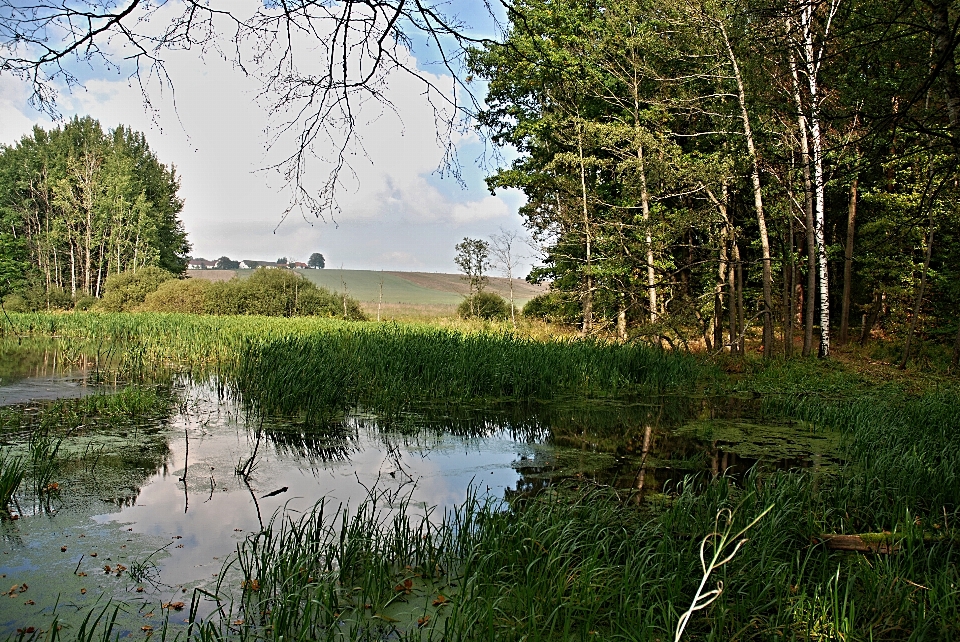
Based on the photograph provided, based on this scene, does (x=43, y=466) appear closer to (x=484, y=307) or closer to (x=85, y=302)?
(x=484, y=307)

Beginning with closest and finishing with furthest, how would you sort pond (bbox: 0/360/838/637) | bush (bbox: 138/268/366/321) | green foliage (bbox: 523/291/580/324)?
pond (bbox: 0/360/838/637), green foliage (bbox: 523/291/580/324), bush (bbox: 138/268/366/321)

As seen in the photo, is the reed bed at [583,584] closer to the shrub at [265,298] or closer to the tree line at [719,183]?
the tree line at [719,183]

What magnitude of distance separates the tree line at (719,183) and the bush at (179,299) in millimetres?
15482

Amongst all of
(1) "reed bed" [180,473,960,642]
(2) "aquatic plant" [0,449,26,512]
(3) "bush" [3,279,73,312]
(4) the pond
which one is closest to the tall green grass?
(4) the pond

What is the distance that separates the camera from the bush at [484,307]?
27195 millimetres

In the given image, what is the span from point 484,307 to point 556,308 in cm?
573

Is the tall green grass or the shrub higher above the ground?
the shrub

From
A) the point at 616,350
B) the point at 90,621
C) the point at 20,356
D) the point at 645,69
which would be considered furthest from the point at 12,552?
the point at 645,69

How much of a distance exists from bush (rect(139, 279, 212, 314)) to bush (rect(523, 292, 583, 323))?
1471cm

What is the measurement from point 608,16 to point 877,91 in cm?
897

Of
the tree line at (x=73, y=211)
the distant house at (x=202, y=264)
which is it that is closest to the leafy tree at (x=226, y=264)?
the distant house at (x=202, y=264)

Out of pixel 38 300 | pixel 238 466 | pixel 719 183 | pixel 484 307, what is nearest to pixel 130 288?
pixel 38 300

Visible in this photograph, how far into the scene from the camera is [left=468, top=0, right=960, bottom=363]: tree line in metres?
13.1

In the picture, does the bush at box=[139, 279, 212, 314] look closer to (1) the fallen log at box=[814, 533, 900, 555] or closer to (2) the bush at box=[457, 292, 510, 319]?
(2) the bush at box=[457, 292, 510, 319]
